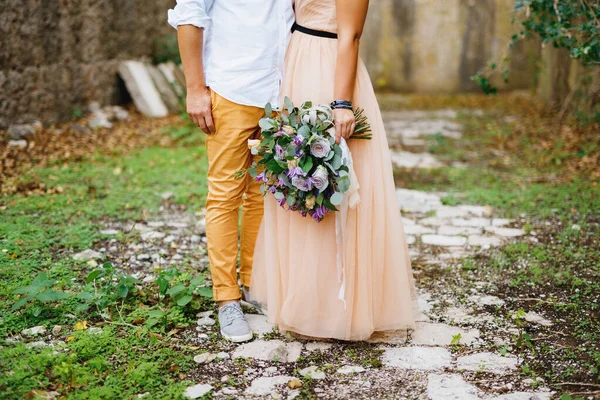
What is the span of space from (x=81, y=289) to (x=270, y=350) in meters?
1.13

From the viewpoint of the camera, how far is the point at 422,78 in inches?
496

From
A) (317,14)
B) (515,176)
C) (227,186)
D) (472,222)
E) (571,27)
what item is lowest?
(472,222)

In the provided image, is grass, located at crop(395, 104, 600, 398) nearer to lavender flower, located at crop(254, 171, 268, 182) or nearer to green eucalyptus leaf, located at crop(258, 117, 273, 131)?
lavender flower, located at crop(254, 171, 268, 182)

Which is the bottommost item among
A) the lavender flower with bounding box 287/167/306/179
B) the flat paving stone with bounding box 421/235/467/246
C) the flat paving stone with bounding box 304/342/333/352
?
the flat paving stone with bounding box 304/342/333/352

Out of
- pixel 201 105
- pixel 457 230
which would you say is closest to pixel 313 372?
pixel 201 105

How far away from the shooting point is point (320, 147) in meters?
2.53

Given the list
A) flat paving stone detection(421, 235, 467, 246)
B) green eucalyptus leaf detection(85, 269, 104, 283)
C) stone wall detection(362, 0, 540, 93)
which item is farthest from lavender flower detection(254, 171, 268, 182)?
stone wall detection(362, 0, 540, 93)

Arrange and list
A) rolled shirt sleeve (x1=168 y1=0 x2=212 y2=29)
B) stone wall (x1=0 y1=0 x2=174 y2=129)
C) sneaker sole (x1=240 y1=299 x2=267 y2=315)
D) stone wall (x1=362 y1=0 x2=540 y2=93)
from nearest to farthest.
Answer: rolled shirt sleeve (x1=168 y1=0 x2=212 y2=29)
sneaker sole (x1=240 y1=299 x2=267 y2=315)
stone wall (x1=0 y1=0 x2=174 y2=129)
stone wall (x1=362 y1=0 x2=540 y2=93)

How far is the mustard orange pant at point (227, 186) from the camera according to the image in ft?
9.04

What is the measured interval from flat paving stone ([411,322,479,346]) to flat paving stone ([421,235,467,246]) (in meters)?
1.25

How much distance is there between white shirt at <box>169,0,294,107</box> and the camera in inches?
106

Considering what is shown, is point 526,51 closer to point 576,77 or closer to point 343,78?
point 576,77

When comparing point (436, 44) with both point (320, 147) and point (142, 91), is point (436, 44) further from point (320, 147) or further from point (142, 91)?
point (320, 147)

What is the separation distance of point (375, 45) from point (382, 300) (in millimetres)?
10688
